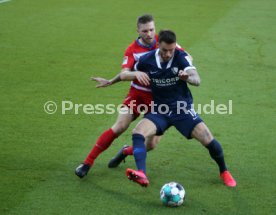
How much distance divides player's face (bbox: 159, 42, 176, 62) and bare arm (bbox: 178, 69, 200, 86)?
0.26m

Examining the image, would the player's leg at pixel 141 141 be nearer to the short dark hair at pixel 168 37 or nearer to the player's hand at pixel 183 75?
the player's hand at pixel 183 75

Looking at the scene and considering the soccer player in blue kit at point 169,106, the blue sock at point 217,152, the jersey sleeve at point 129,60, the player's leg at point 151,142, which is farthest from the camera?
the player's leg at point 151,142

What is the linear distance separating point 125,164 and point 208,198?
141 cm

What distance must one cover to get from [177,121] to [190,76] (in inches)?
23.0

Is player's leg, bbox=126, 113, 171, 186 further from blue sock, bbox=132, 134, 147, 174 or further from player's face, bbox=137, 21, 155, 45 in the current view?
player's face, bbox=137, 21, 155, 45

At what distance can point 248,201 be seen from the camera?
6.21 metres

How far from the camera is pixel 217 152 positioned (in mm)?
6551

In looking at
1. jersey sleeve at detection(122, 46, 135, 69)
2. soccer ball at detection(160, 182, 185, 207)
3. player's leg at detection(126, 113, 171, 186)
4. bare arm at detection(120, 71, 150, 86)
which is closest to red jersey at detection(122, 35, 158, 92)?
jersey sleeve at detection(122, 46, 135, 69)

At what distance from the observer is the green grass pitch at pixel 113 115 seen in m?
6.33

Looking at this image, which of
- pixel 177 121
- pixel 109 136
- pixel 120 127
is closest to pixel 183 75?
pixel 177 121

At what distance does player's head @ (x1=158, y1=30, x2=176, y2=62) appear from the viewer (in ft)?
20.3

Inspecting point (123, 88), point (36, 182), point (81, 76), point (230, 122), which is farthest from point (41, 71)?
point (36, 182)

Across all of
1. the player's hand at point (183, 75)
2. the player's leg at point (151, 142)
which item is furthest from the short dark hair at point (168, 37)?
the player's leg at point (151, 142)

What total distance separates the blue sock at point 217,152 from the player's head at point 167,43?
107 cm
